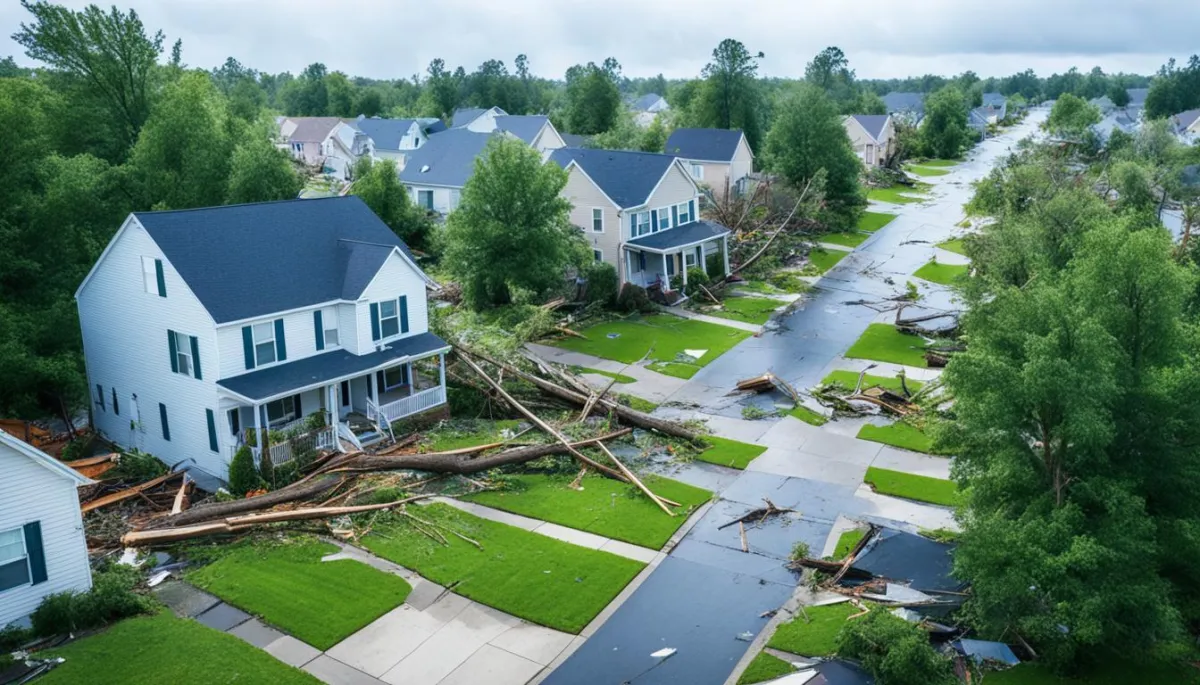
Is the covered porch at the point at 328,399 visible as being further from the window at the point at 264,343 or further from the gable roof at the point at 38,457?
the gable roof at the point at 38,457

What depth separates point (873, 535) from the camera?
77.6 feet

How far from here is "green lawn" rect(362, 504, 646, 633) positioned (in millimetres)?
20891

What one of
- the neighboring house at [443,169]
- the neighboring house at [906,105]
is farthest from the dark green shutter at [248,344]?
the neighboring house at [906,105]

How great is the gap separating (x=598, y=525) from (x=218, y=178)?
3003 centimetres

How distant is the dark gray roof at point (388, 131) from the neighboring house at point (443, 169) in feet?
83.5

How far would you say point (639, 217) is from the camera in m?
50.5

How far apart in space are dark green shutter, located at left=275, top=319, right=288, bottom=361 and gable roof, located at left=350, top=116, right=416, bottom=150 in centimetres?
7072

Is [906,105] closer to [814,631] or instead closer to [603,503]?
[603,503]

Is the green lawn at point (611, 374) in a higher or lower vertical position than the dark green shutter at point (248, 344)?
lower

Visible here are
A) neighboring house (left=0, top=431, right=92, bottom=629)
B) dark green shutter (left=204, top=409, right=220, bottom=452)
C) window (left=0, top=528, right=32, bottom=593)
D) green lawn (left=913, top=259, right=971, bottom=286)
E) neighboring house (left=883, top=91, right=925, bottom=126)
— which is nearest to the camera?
neighboring house (left=0, top=431, right=92, bottom=629)

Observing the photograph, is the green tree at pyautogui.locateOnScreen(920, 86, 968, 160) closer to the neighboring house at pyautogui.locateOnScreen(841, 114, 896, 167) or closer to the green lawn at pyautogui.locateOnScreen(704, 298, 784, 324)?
the neighboring house at pyautogui.locateOnScreen(841, 114, 896, 167)

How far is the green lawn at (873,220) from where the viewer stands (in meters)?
71.7

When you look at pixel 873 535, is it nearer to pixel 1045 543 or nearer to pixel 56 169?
pixel 1045 543

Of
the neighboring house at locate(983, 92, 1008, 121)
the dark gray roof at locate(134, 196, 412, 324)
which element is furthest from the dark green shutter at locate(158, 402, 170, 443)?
the neighboring house at locate(983, 92, 1008, 121)
